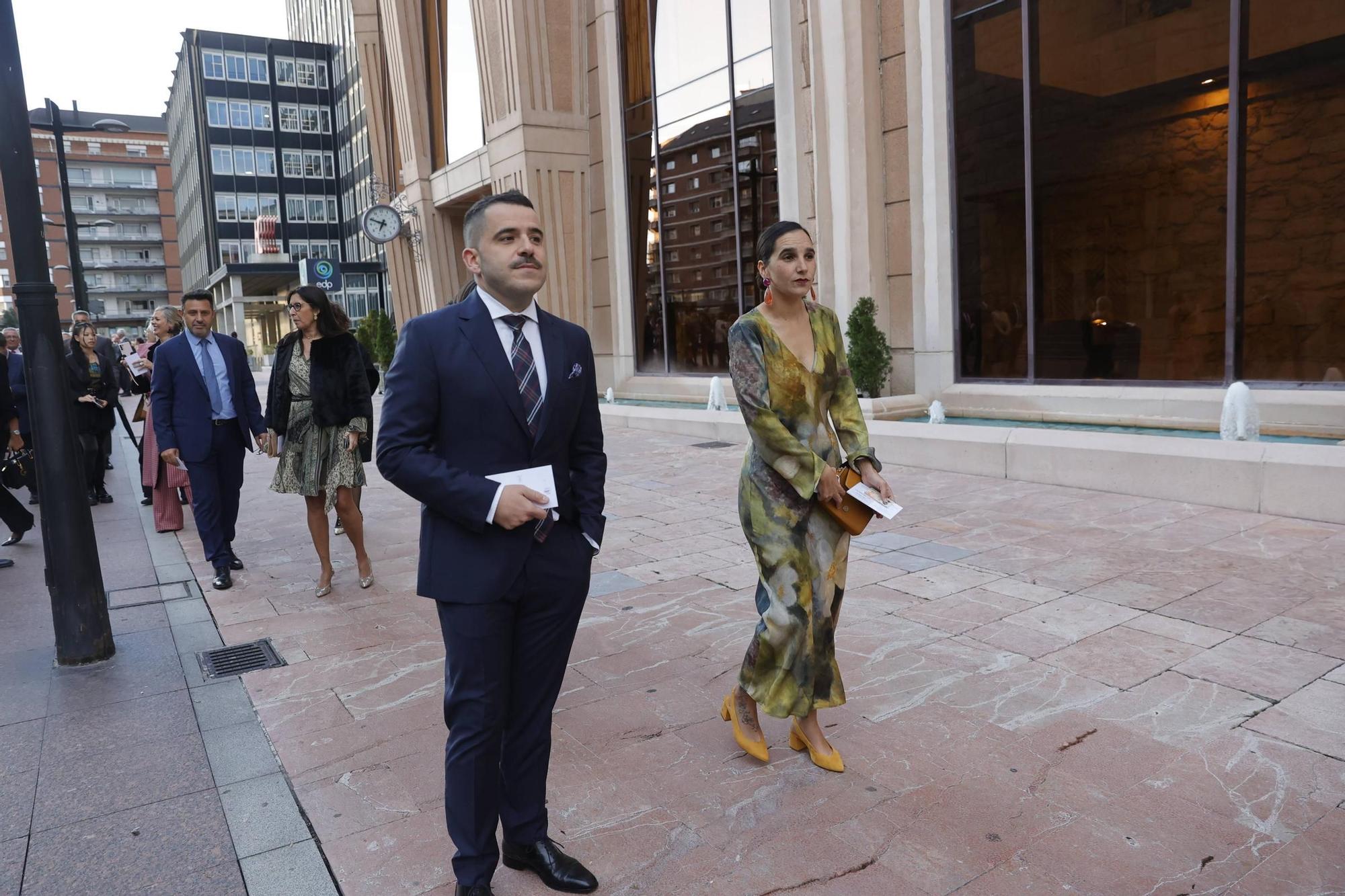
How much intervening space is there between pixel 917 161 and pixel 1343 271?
16.7 feet

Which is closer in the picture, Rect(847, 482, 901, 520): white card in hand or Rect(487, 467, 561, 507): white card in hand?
Rect(487, 467, 561, 507): white card in hand

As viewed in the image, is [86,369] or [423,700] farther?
[86,369]

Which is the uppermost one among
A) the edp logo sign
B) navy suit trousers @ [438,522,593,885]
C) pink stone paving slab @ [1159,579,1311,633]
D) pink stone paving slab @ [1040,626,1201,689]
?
the edp logo sign

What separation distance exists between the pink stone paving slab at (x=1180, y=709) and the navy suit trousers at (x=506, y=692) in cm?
232

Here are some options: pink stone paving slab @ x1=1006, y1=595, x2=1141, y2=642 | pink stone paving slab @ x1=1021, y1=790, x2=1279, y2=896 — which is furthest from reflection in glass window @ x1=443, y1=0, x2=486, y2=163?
pink stone paving slab @ x1=1021, y1=790, x2=1279, y2=896

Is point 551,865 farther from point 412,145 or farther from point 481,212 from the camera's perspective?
point 412,145

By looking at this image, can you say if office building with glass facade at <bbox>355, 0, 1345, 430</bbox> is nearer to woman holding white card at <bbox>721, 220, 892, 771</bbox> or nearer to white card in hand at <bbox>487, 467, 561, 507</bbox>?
woman holding white card at <bbox>721, 220, 892, 771</bbox>

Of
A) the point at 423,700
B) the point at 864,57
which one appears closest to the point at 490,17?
the point at 864,57

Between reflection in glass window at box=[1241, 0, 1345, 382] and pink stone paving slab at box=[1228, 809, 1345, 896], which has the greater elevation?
reflection in glass window at box=[1241, 0, 1345, 382]

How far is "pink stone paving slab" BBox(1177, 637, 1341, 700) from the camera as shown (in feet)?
12.8

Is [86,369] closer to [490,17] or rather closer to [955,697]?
[955,697]

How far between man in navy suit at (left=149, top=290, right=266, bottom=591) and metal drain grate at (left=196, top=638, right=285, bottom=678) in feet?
4.95

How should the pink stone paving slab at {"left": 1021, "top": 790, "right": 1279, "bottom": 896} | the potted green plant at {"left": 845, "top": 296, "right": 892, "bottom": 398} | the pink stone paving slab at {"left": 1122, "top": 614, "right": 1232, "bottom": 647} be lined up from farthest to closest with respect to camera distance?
the potted green plant at {"left": 845, "top": 296, "right": 892, "bottom": 398} → the pink stone paving slab at {"left": 1122, "top": 614, "right": 1232, "bottom": 647} → the pink stone paving slab at {"left": 1021, "top": 790, "right": 1279, "bottom": 896}

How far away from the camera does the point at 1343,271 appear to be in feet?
30.4
